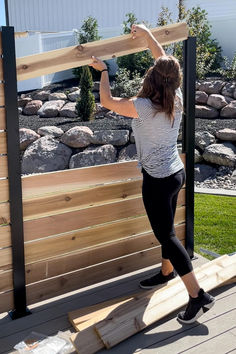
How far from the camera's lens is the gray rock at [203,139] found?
767 centimetres

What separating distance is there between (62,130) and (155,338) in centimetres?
679

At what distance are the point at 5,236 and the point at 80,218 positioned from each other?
1.74 ft

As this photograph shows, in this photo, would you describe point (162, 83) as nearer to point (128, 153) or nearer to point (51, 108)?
point (128, 153)

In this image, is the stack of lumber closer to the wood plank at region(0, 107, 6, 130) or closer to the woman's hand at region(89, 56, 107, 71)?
the wood plank at region(0, 107, 6, 130)

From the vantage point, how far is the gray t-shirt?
2.73m

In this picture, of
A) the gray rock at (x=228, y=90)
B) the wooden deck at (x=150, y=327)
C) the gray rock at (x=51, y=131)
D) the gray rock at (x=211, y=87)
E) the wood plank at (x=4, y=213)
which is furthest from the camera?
the gray rock at (x=211, y=87)

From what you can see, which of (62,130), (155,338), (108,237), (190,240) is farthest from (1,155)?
(62,130)

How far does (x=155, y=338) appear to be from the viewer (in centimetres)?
266

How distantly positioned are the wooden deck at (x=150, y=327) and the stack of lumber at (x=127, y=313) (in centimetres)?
5

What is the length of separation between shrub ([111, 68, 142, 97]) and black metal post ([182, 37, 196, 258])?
23.0 ft

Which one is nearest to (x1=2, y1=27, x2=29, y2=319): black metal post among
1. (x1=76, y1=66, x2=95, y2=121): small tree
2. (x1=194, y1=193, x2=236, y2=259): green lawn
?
(x1=194, y1=193, x2=236, y2=259): green lawn

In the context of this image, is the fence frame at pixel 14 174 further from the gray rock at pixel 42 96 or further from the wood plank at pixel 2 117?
the gray rock at pixel 42 96

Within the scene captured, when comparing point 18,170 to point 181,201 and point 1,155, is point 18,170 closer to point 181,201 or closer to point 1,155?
point 1,155

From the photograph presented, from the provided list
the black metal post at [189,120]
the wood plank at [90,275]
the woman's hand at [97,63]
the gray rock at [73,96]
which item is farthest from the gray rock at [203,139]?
the woman's hand at [97,63]
